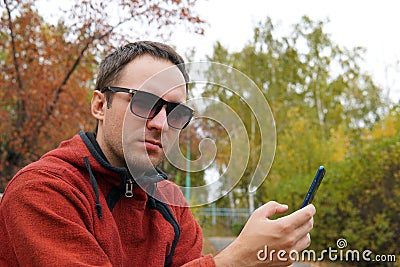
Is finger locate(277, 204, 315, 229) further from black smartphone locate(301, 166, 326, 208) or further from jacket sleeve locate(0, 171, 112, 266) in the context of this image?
jacket sleeve locate(0, 171, 112, 266)

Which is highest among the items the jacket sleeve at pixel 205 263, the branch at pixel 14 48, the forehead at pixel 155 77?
the branch at pixel 14 48

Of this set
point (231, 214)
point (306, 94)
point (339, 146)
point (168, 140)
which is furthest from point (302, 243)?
point (306, 94)

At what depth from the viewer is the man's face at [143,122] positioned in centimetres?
152

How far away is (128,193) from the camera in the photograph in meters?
1.61

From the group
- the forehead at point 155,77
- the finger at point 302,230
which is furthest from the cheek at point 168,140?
the finger at point 302,230

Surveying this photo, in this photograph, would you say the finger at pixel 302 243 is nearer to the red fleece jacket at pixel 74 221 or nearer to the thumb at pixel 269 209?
the thumb at pixel 269 209

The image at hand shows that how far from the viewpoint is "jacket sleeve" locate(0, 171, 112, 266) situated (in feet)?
4.23

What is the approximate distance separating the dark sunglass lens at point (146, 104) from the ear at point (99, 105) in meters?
0.21

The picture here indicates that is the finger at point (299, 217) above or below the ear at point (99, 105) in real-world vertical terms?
below

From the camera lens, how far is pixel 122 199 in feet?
5.34

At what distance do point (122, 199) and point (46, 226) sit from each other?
0.35 metres

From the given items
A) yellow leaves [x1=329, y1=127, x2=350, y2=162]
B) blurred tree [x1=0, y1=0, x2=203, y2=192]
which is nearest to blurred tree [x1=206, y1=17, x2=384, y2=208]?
yellow leaves [x1=329, y1=127, x2=350, y2=162]

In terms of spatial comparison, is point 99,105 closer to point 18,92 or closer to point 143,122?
point 143,122

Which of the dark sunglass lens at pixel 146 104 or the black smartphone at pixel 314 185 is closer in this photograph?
the black smartphone at pixel 314 185
